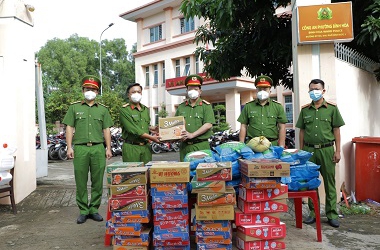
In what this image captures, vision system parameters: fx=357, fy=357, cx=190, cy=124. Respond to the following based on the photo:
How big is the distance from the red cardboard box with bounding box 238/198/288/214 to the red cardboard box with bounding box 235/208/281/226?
0.18 feet

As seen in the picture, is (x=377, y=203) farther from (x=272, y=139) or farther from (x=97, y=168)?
(x=97, y=168)

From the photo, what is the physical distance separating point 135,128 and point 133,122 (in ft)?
0.32

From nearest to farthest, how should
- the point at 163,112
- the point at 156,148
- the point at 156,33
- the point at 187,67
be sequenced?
the point at 156,148
the point at 163,112
the point at 187,67
the point at 156,33

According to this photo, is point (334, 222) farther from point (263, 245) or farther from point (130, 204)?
point (130, 204)

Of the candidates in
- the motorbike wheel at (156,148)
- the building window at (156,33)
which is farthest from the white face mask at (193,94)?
the building window at (156,33)

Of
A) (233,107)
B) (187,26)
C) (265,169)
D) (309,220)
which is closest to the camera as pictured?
(265,169)

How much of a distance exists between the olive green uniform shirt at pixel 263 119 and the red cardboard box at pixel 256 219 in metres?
1.40

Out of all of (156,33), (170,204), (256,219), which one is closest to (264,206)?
(256,219)

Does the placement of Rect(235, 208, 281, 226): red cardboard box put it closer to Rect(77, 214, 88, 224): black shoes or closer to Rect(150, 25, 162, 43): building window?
Rect(77, 214, 88, 224): black shoes

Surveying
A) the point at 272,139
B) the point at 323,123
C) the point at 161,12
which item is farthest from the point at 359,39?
the point at 161,12

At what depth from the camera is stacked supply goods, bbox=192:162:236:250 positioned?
3.05 metres

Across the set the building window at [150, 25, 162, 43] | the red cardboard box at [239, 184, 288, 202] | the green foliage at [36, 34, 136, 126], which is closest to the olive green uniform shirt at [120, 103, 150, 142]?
the red cardboard box at [239, 184, 288, 202]

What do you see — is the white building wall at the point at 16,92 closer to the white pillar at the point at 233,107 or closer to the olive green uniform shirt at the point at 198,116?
the olive green uniform shirt at the point at 198,116

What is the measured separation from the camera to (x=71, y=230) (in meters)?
4.11
